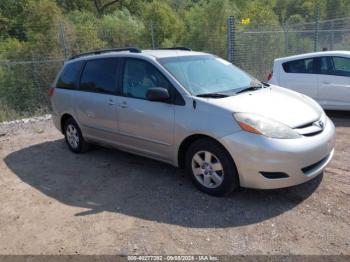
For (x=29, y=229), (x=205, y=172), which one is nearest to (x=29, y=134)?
(x=29, y=229)

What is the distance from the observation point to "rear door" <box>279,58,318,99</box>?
26.0 feet

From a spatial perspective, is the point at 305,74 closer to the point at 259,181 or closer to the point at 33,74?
the point at 259,181

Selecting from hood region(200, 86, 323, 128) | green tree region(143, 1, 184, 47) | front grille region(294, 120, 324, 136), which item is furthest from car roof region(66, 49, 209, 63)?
green tree region(143, 1, 184, 47)

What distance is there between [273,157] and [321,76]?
15.5ft

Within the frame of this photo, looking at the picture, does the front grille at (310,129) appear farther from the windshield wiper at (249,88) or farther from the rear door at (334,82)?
the rear door at (334,82)

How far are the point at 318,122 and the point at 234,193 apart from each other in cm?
128

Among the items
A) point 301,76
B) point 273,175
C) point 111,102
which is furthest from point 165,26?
point 273,175

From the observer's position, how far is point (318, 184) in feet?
14.7

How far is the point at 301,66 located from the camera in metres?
8.15

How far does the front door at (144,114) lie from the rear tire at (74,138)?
1.28 meters

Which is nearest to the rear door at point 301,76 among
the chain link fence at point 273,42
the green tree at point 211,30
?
the chain link fence at point 273,42

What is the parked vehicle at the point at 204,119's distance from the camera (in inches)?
153

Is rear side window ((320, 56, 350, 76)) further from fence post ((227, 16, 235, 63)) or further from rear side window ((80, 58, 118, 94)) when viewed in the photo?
rear side window ((80, 58, 118, 94))

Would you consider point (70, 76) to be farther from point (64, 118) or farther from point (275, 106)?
point (275, 106)
